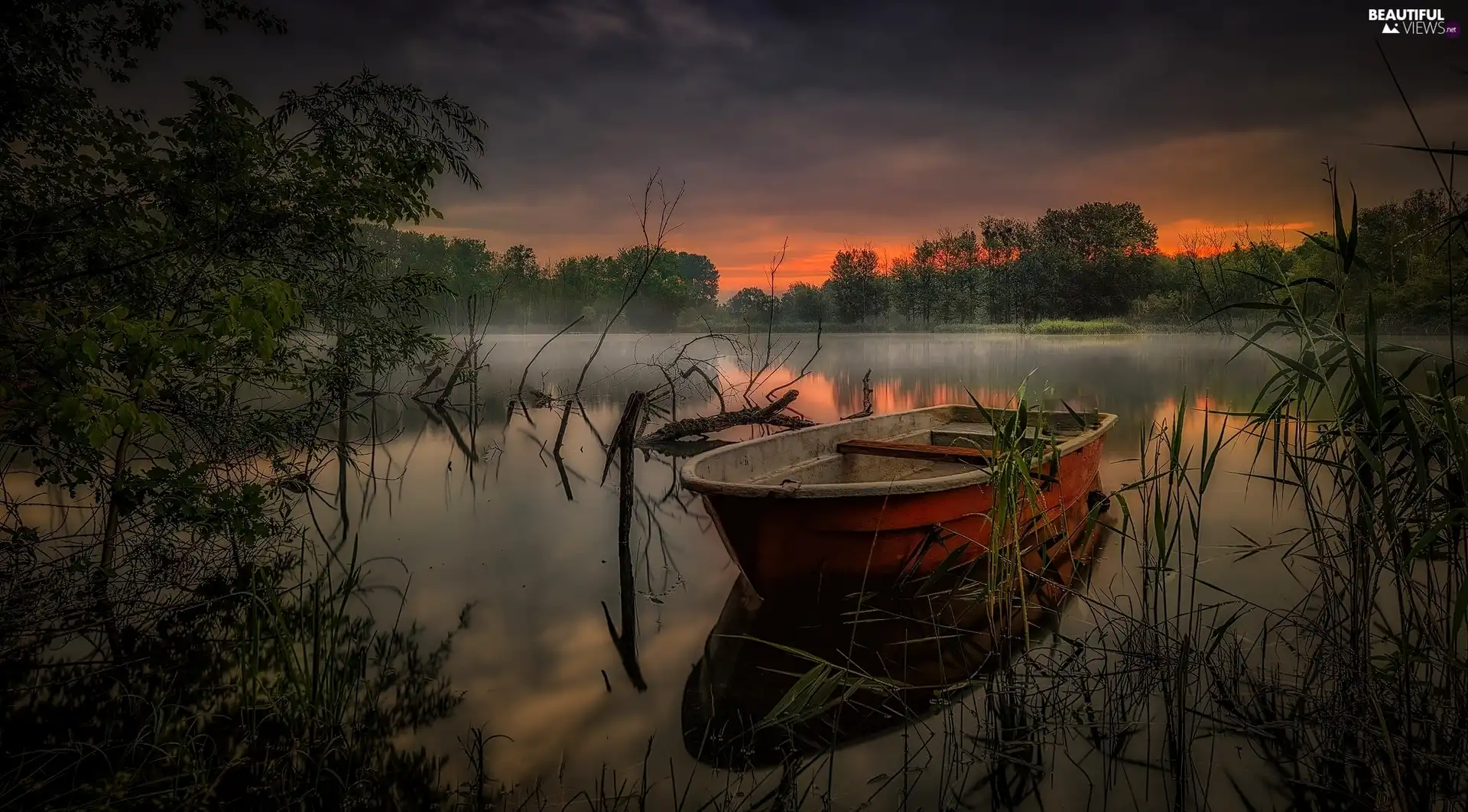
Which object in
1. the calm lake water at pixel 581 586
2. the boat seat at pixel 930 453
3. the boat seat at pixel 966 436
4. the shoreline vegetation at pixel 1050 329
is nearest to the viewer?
the calm lake water at pixel 581 586

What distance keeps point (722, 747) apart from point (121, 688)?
416 centimetres

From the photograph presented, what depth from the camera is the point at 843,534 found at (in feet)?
17.7

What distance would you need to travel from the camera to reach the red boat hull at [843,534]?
17.3ft

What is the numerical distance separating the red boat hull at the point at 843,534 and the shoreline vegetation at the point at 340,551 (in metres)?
0.79

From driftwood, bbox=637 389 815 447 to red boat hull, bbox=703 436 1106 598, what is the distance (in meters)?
8.85

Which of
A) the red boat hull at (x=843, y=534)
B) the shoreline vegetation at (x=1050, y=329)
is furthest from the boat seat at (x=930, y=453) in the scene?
the shoreline vegetation at (x=1050, y=329)

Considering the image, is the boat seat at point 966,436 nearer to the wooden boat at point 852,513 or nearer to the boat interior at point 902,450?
the boat interior at point 902,450

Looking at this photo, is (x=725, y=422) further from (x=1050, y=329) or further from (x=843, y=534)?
(x=1050, y=329)

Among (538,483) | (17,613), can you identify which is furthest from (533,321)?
(17,613)

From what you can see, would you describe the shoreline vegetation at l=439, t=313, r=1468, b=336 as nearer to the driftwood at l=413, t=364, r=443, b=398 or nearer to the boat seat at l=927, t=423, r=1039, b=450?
the driftwood at l=413, t=364, r=443, b=398

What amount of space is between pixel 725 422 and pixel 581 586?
7977mm

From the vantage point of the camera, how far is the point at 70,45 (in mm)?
5336

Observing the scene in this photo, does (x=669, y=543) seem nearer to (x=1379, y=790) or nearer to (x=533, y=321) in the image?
(x=1379, y=790)

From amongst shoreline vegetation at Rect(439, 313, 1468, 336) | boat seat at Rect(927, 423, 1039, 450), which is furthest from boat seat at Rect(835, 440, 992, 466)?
shoreline vegetation at Rect(439, 313, 1468, 336)
